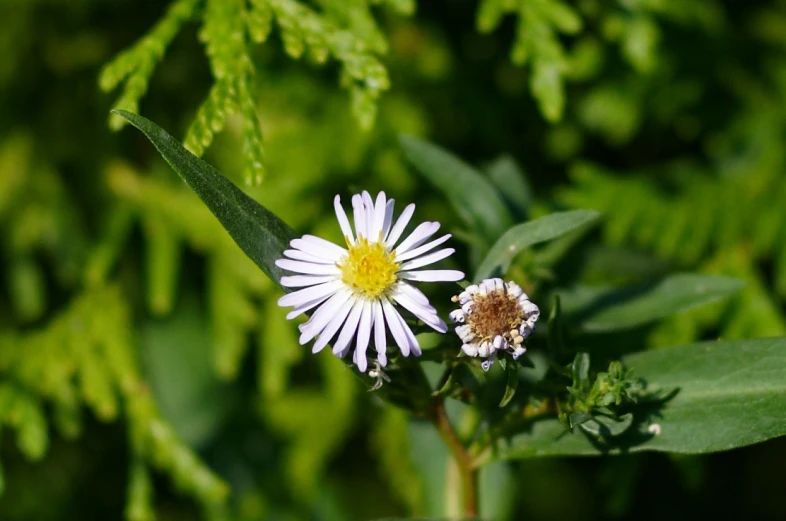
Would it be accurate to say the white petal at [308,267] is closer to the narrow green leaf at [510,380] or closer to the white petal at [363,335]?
the white petal at [363,335]

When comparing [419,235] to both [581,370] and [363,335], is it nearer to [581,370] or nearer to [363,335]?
[363,335]

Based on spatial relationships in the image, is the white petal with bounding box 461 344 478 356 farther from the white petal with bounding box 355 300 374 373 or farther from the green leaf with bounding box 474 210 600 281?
the green leaf with bounding box 474 210 600 281

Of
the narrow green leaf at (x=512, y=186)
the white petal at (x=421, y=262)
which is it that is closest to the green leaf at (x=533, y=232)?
the white petal at (x=421, y=262)

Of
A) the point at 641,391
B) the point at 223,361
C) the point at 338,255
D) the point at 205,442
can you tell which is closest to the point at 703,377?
the point at 641,391

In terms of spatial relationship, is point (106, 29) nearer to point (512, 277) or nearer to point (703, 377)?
point (512, 277)

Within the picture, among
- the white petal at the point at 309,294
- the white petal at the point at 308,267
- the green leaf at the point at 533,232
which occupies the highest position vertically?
the green leaf at the point at 533,232

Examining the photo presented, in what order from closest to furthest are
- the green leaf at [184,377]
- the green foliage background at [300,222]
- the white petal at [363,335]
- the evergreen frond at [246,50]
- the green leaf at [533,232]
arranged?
the white petal at [363,335], the green leaf at [533,232], the evergreen frond at [246,50], the green foliage background at [300,222], the green leaf at [184,377]

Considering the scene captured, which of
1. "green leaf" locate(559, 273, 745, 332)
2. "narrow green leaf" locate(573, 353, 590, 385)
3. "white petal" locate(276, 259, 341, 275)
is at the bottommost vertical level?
"narrow green leaf" locate(573, 353, 590, 385)

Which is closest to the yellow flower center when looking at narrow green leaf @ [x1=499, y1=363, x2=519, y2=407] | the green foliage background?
narrow green leaf @ [x1=499, y1=363, x2=519, y2=407]

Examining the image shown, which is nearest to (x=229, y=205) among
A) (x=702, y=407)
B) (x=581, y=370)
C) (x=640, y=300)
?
(x=581, y=370)
